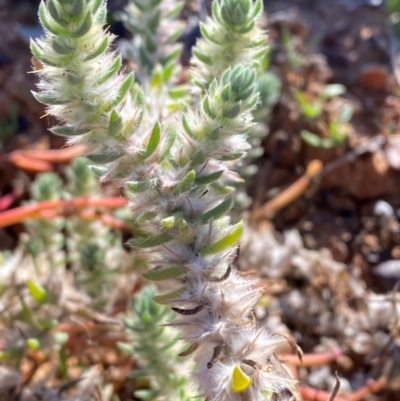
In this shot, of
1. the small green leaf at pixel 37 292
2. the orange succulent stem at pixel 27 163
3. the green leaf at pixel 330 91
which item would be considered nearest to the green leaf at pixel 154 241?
the small green leaf at pixel 37 292

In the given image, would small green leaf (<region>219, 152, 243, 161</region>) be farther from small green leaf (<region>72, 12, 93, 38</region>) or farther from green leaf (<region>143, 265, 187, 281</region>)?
small green leaf (<region>72, 12, 93, 38</region>)

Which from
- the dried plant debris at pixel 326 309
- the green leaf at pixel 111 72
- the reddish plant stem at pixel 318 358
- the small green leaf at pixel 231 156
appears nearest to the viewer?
the green leaf at pixel 111 72

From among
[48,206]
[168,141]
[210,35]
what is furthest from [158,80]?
[48,206]

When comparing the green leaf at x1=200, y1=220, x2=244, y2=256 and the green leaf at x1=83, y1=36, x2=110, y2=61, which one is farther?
the green leaf at x1=200, y1=220, x2=244, y2=256

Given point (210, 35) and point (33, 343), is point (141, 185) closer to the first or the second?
point (210, 35)

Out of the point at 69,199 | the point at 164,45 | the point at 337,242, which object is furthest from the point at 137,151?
the point at 337,242

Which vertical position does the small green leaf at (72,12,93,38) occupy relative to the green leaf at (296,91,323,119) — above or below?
above

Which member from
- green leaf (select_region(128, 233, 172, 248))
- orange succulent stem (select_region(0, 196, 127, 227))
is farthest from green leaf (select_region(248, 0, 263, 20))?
orange succulent stem (select_region(0, 196, 127, 227))

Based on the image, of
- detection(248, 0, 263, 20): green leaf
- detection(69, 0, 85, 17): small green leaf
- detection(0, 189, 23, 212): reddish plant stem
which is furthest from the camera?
detection(0, 189, 23, 212): reddish plant stem

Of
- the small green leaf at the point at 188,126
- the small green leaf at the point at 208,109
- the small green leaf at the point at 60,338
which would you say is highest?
the small green leaf at the point at 208,109

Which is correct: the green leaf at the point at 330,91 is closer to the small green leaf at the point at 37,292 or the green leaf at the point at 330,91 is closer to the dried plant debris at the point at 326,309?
the dried plant debris at the point at 326,309
